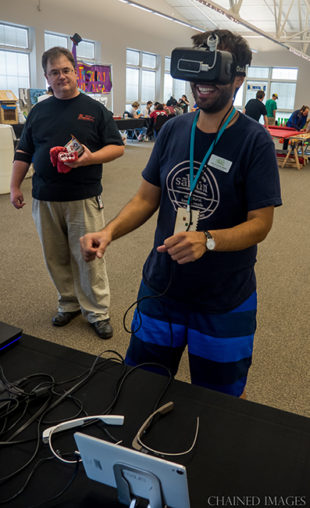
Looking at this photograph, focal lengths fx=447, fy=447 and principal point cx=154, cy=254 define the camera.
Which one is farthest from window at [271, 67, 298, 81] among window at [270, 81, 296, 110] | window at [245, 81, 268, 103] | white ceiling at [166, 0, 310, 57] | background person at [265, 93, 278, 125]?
background person at [265, 93, 278, 125]

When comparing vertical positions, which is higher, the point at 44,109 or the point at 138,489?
the point at 44,109

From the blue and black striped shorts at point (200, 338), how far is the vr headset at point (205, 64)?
1.81 feet

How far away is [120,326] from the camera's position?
8.50 ft

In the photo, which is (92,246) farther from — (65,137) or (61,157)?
(65,137)

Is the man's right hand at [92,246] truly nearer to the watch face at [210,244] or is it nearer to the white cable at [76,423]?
the watch face at [210,244]

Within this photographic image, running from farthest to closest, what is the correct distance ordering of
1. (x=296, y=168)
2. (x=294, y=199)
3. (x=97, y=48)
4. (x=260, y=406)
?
(x=97, y=48)
(x=296, y=168)
(x=294, y=199)
(x=260, y=406)

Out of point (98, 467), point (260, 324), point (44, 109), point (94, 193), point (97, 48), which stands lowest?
point (260, 324)

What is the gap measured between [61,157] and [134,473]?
164cm

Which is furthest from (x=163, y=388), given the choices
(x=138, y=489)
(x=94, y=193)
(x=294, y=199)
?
(x=294, y=199)

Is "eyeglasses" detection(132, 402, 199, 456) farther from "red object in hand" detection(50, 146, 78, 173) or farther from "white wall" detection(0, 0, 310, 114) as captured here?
"white wall" detection(0, 0, 310, 114)

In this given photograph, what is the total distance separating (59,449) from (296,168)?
8.70m

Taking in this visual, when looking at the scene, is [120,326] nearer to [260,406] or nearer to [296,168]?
[260,406]

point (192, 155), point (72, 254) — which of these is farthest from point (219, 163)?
point (72, 254)

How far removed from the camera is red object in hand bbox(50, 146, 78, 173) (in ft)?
6.71
